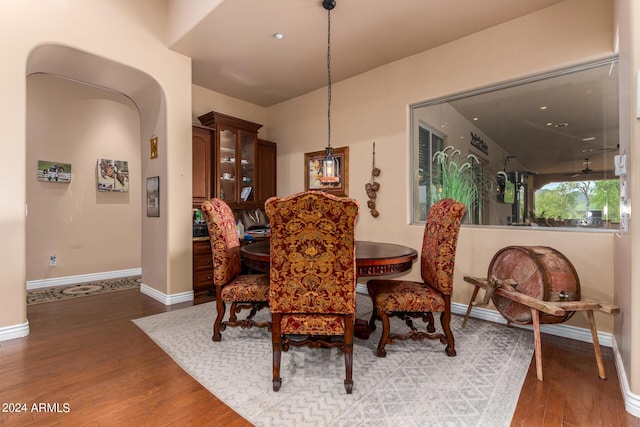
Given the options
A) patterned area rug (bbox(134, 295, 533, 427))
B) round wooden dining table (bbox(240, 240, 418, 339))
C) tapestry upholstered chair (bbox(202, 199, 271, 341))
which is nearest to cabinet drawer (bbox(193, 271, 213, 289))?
patterned area rug (bbox(134, 295, 533, 427))

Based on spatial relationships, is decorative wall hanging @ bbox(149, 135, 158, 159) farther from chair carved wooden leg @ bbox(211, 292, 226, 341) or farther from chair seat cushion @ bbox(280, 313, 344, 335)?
chair seat cushion @ bbox(280, 313, 344, 335)

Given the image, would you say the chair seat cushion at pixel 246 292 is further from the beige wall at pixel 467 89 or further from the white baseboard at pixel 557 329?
the white baseboard at pixel 557 329

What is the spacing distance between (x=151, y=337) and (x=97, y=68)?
9.25 feet

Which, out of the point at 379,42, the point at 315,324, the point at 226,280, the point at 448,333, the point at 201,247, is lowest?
the point at 448,333

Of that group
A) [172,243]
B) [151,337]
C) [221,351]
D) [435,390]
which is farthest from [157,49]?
[435,390]

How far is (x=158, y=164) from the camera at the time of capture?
3719 mm

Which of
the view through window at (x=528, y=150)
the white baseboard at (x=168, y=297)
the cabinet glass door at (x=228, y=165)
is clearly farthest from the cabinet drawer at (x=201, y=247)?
the view through window at (x=528, y=150)

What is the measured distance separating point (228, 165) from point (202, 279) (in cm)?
164

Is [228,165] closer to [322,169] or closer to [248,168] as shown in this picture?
[248,168]

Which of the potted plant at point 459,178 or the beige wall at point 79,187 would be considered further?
the beige wall at point 79,187

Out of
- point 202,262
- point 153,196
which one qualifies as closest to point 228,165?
point 153,196

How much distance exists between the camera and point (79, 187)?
4.65 metres

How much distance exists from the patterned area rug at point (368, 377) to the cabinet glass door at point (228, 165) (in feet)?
7.01

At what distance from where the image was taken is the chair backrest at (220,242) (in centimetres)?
242
